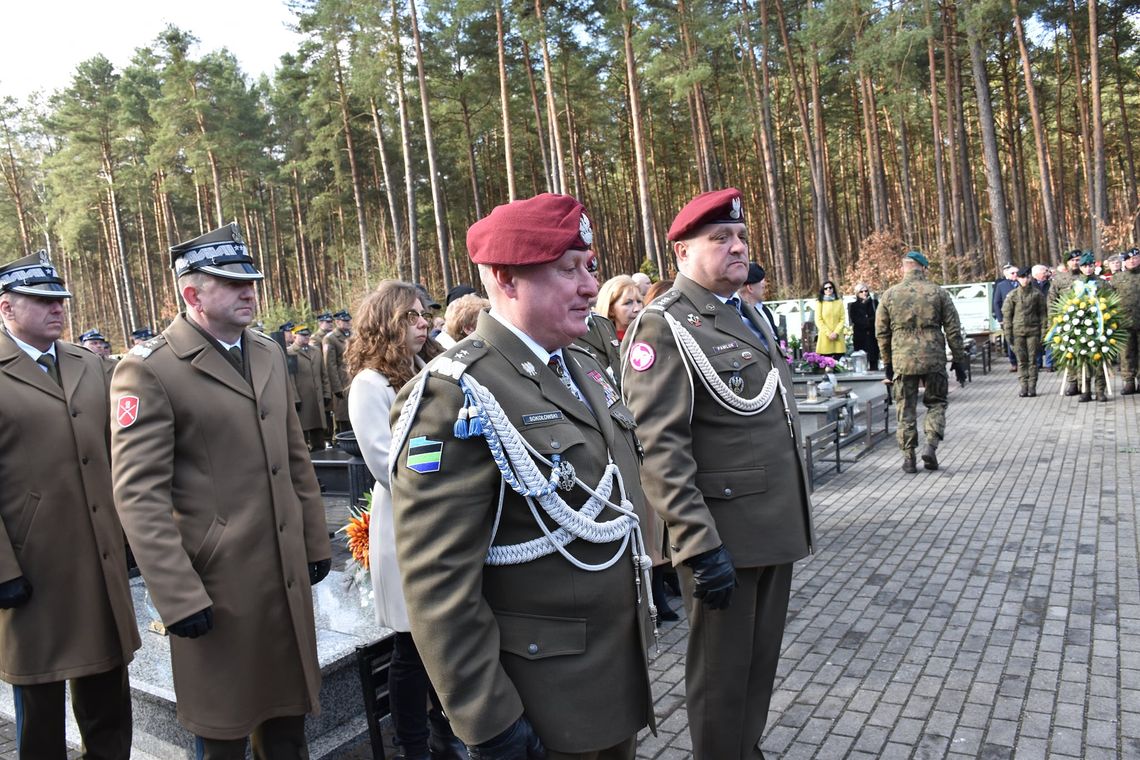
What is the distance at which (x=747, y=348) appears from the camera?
3.21 metres

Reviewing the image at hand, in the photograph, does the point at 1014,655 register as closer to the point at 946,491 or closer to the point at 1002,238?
the point at 946,491

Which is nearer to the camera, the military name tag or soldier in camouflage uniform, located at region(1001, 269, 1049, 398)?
the military name tag

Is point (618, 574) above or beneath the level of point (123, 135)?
beneath

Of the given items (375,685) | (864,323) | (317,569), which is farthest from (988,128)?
(317,569)

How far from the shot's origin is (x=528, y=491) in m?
1.86

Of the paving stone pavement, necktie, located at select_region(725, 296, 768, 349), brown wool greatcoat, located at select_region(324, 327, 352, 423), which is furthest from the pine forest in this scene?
necktie, located at select_region(725, 296, 768, 349)

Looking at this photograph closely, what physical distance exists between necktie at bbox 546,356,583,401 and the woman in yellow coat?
12541 millimetres

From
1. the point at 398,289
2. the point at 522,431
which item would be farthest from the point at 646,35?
the point at 522,431

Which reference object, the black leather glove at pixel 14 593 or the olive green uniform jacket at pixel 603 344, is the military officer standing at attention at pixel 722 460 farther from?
the black leather glove at pixel 14 593

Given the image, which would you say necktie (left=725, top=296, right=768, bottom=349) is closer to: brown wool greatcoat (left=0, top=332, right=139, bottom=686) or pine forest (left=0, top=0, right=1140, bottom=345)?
brown wool greatcoat (left=0, top=332, right=139, bottom=686)

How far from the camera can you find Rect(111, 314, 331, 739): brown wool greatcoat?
2592 millimetres

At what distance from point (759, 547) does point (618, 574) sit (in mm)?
1160

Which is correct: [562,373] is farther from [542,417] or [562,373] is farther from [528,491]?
[528,491]

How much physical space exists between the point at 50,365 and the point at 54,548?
790 millimetres
